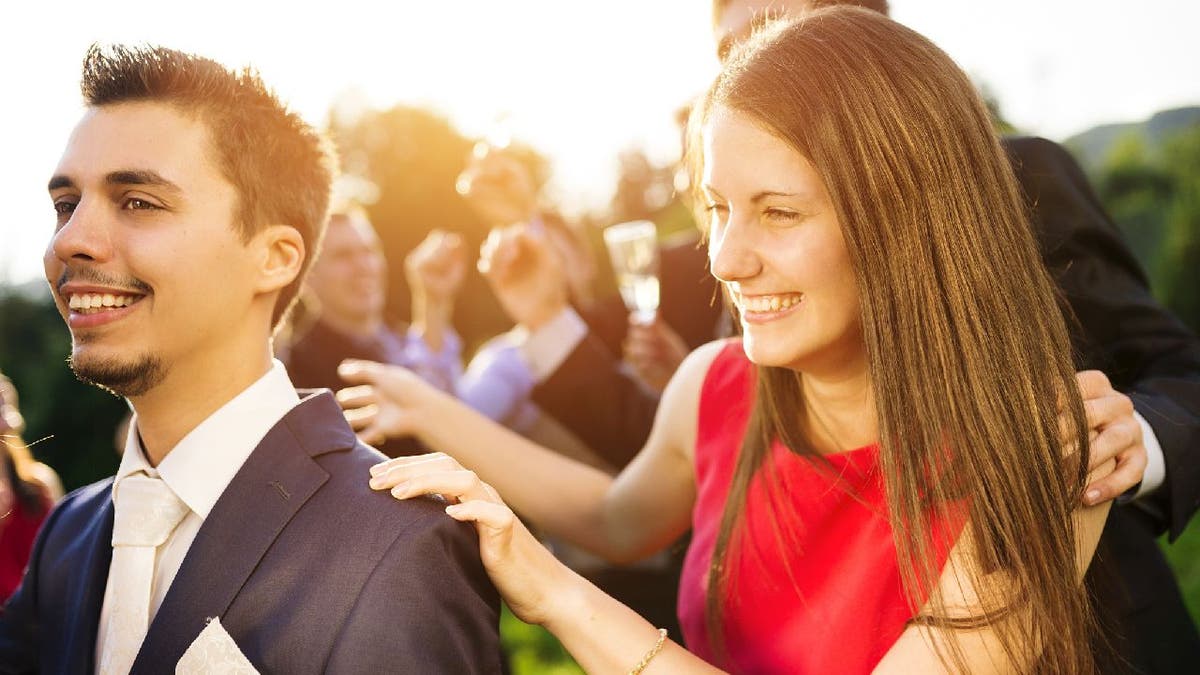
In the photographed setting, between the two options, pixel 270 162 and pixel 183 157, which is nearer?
pixel 183 157

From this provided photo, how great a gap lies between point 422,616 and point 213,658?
390 millimetres

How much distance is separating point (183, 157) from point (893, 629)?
1.92m

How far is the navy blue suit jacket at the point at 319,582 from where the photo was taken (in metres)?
2.06

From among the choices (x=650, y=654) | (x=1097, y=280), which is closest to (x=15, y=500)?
(x=650, y=654)

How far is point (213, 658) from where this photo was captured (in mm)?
2006

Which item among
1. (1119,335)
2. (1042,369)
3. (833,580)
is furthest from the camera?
(1119,335)

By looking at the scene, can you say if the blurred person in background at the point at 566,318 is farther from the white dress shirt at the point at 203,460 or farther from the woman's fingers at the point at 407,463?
the woman's fingers at the point at 407,463

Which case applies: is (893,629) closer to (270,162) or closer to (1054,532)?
(1054,532)

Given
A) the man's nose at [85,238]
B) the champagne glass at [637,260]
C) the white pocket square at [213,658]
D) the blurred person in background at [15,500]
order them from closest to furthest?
the white pocket square at [213,658]
the man's nose at [85,238]
the blurred person in background at [15,500]
the champagne glass at [637,260]

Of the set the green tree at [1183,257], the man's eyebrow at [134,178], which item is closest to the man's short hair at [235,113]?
the man's eyebrow at [134,178]

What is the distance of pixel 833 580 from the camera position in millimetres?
2594

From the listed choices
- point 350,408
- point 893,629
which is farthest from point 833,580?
point 350,408

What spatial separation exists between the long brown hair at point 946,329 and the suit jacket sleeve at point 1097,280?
55 cm

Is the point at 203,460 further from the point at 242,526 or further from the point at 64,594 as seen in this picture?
the point at 64,594
